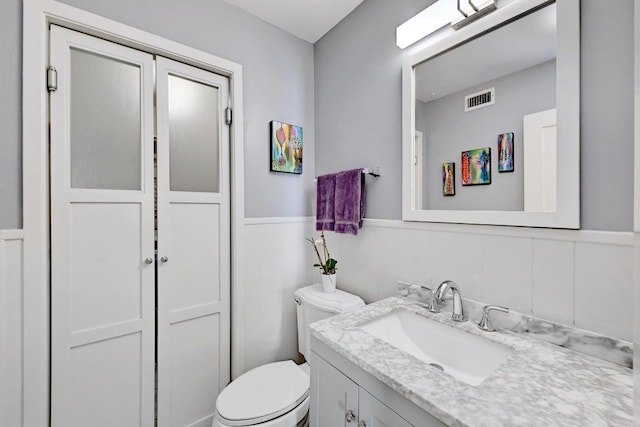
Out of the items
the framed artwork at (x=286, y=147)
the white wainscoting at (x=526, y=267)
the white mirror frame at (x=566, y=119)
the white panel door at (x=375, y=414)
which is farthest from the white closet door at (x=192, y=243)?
the white mirror frame at (x=566, y=119)

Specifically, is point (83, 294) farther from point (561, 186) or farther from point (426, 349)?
point (561, 186)

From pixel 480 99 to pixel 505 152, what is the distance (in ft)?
0.78

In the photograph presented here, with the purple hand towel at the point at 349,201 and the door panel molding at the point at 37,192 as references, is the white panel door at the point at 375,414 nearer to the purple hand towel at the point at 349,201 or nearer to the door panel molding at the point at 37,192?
the purple hand towel at the point at 349,201

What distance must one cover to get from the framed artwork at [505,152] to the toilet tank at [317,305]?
0.88 meters

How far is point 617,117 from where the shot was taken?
29.4 inches

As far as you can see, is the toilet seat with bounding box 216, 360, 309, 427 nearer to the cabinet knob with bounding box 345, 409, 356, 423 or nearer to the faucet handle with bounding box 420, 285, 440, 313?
the cabinet knob with bounding box 345, 409, 356, 423

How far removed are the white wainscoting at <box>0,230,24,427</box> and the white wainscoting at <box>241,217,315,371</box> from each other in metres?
0.84

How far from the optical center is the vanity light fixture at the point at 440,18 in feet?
3.29

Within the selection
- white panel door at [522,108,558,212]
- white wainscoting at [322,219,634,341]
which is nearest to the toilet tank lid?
white wainscoting at [322,219,634,341]

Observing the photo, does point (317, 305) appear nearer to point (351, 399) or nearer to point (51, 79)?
point (351, 399)

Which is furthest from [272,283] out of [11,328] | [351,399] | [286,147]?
[11,328]

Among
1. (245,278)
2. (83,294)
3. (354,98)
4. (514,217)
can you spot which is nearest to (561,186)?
(514,217)

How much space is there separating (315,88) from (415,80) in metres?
0.83

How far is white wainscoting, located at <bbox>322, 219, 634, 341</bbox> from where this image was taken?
76 cm
